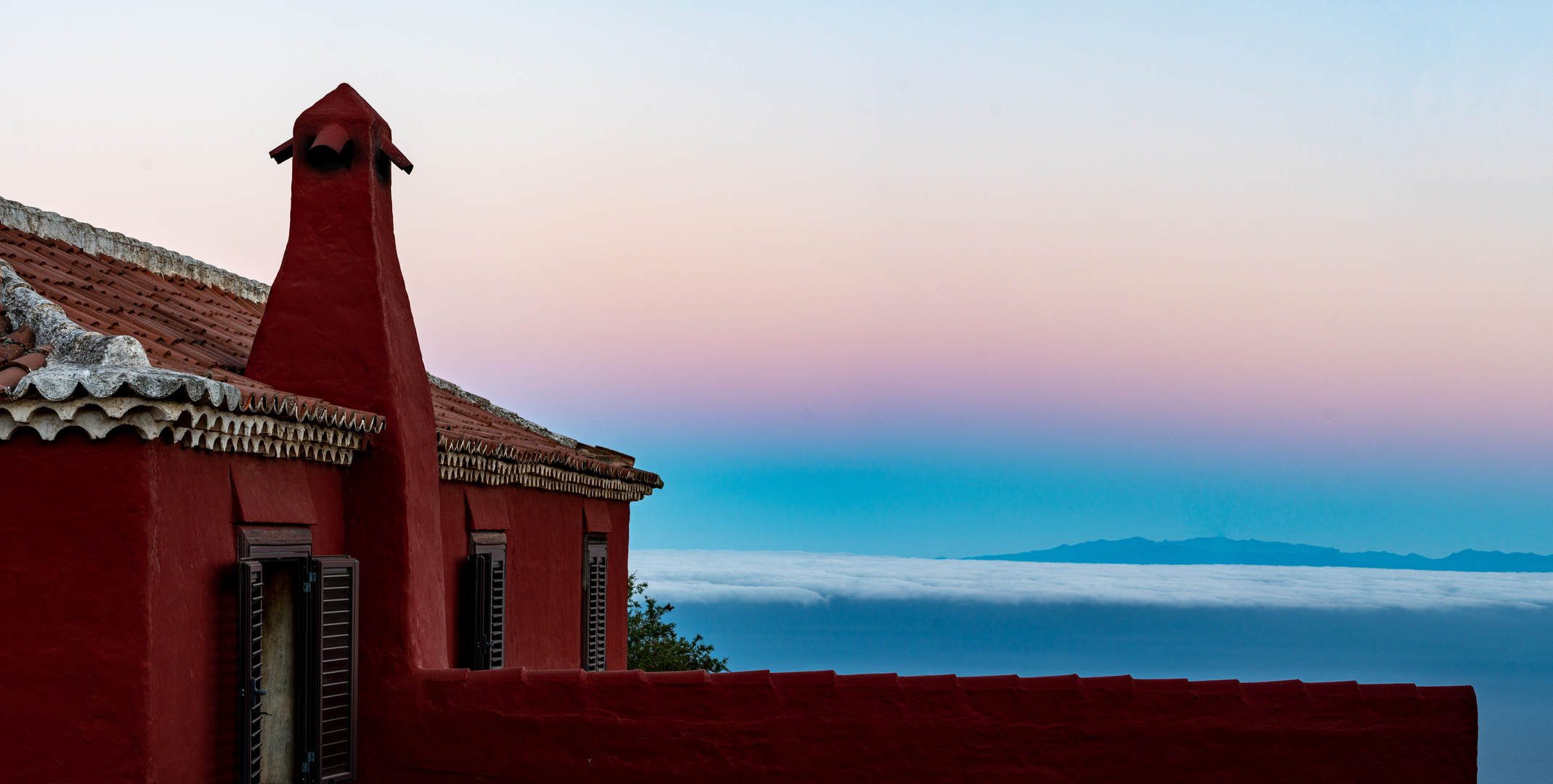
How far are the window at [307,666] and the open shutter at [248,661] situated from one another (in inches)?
8.5

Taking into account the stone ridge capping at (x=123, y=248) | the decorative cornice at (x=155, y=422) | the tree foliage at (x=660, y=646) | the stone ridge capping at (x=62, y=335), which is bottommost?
the tree foliage at (x=660, y=646)

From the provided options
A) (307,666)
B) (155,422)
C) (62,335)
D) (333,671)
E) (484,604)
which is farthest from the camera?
(484,604)

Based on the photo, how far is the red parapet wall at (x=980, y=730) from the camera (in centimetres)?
777

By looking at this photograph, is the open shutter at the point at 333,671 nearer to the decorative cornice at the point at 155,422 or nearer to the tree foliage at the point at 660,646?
the decorative cornice at the point at 155,422

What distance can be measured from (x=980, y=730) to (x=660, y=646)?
20.1m

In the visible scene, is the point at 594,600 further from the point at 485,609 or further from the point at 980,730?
the point at 980,730

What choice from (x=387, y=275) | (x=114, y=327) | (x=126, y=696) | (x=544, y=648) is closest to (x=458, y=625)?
(x=544, y=648)

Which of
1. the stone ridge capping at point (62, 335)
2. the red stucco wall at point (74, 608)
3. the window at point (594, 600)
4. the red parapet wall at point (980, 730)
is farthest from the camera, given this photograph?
the window at point (594, 600)

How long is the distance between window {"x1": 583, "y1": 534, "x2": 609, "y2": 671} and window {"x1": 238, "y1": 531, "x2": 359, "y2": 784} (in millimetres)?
5457

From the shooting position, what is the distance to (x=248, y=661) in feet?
23.5

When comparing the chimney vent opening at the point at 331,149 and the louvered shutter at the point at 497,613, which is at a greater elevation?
the chimney vent opening at the point at 331,149

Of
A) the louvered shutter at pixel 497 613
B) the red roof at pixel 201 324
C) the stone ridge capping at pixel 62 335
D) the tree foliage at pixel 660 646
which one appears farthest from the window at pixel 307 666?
the tree foliage at pixel 660 646

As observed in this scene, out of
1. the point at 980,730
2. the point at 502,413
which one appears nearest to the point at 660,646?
the point at 502,413

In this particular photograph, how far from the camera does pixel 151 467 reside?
20.9ft
